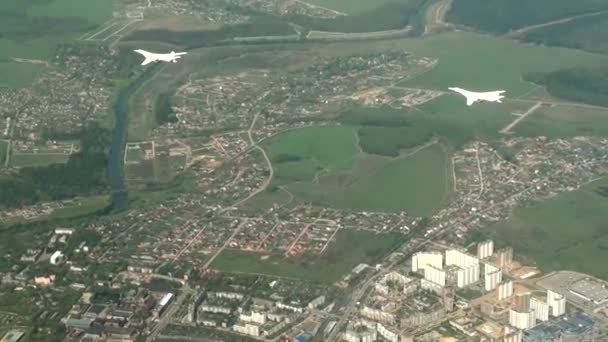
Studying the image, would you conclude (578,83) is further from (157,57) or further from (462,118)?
(157,57)

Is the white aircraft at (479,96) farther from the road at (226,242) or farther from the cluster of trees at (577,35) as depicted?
the road at (226,242)

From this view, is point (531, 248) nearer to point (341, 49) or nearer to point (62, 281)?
point (62, 281)

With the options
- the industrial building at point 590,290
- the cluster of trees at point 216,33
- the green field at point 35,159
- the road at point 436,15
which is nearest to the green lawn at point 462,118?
the road at point 436,15

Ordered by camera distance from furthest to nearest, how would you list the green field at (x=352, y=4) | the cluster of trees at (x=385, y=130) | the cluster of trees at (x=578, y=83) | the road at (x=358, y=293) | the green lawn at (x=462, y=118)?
the green field at (x=352, y=4), the cluster of trees at (x=578, y=83), the green lawn at (x=462, y=118), the cluster of trees at (x=385, y=130), the road at (x=358, y=293)

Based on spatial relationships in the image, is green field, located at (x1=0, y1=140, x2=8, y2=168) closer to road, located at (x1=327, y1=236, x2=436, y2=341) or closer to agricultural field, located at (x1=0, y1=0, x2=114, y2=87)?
agricultural field, located at (x1=0, y1=0, x2=114, y2=87)

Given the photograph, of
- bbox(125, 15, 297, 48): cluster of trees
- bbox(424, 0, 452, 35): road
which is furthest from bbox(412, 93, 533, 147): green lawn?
bbox(125, 15, 297, 48): cluster of trees

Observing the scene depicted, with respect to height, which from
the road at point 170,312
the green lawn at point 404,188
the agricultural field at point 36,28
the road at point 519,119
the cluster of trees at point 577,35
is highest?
the agricultural field at point 36,28
